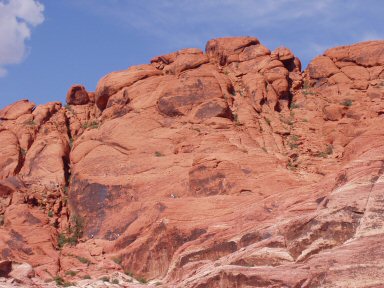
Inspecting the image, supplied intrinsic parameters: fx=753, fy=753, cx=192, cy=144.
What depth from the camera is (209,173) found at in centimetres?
3869

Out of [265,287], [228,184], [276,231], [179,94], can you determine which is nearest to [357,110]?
[179,94]

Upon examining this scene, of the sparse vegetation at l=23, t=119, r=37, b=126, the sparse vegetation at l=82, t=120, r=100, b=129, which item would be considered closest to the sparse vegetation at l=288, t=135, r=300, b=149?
the sparse vegetation at l=82, t=120, r=100, b=129

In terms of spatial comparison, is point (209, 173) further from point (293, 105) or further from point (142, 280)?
point (293, 105)

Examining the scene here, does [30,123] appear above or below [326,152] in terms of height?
above

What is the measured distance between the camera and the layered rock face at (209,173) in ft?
84.2

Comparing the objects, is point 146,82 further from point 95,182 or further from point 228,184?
point 228,184

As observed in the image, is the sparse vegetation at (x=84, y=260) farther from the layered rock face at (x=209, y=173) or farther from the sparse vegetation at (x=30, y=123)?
the sparse vegetation at (x=30, y=123)

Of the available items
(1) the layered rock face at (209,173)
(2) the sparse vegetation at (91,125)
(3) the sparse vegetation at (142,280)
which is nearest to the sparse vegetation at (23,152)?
(1) the layered rock face at (209,173)

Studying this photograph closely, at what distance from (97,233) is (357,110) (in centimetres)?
1930

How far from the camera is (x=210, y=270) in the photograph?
2777cm

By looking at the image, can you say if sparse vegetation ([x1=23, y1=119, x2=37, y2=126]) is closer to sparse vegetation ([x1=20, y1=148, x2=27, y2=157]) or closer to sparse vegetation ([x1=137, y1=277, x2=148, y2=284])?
sparse vegetation ([x1=20, y1=148, x2=27, y2=157])

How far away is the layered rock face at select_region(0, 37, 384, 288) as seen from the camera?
84.2ft

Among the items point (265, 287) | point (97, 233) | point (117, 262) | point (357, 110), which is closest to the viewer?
point (265, 287)

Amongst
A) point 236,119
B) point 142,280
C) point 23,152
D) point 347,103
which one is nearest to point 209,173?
point 142,280
